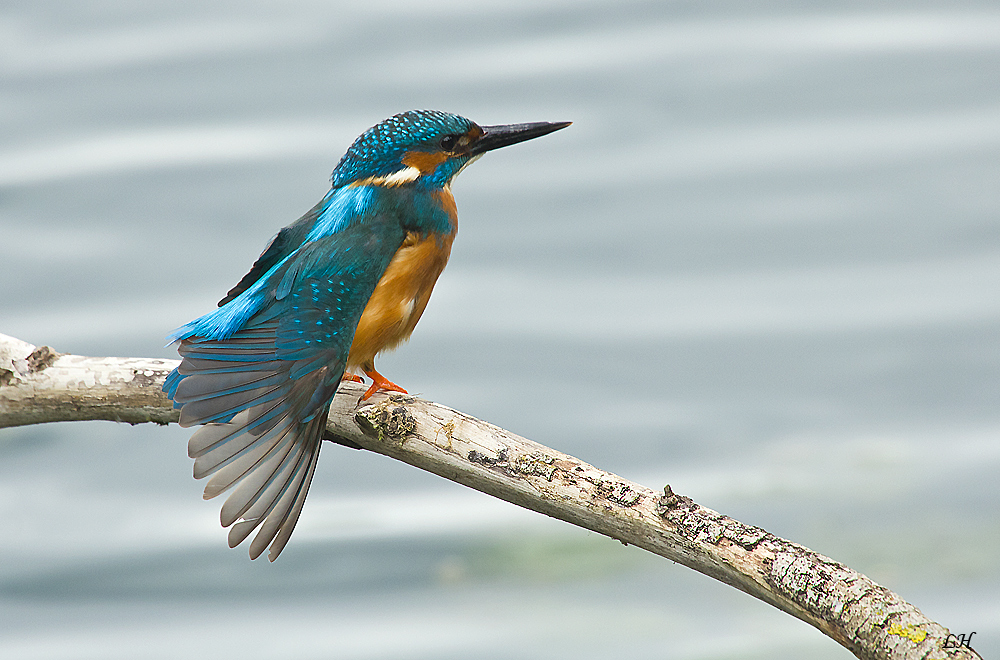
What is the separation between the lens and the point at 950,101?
564 centimetres

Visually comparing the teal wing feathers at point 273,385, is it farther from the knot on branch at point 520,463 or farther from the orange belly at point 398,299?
the knot on branch at point 520,463

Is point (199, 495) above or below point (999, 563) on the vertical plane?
below

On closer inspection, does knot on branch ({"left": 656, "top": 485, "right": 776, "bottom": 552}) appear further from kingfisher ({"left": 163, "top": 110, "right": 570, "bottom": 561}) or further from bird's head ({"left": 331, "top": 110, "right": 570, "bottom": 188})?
→ bird's head ({"left": 331, "top": 110, "right": 570, "bottom": 188})

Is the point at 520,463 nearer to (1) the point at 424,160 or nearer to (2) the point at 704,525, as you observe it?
(2) the point at 704,525

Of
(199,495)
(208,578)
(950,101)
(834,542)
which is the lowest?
(208,578)

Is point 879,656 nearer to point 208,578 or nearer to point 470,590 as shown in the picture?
point 470,590

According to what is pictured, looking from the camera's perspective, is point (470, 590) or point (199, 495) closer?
point (470, 590)

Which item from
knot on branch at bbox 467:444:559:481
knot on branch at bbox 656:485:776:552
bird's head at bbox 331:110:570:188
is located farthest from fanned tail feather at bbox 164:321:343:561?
knot on branch at bbox 656:485:776:552

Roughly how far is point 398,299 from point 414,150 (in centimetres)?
40

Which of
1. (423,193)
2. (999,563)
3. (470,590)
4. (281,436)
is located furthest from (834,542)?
(281,436)

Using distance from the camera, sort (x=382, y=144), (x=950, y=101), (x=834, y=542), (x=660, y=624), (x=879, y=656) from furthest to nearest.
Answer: (x=950, y=101), (x=834, y=542), (x=660, y=624), (x=382, y=144), (x=879, y=656)

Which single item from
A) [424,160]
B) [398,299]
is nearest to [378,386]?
[398,299]

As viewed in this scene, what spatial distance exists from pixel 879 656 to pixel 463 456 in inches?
33.7

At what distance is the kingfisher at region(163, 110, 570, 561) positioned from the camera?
8.16 feet
